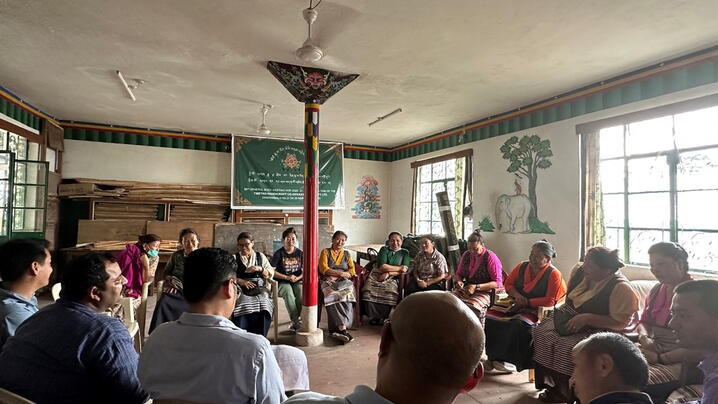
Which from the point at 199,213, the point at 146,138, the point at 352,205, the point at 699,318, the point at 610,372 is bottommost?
the point at 610,372

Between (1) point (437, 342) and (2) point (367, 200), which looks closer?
(1) point (437, 342)

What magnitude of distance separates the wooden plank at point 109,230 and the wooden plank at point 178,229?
7.2 inches

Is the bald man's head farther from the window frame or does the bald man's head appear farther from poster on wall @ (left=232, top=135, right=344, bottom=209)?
poster on wall @ (left=232, top=135, right=344, bottom=209)

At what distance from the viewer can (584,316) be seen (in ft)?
8.55

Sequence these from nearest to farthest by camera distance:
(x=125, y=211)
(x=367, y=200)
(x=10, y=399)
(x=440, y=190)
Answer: (x=10, y=399) < (x=125, y=211) < (x=440, y=190) < (x=367, y=200)

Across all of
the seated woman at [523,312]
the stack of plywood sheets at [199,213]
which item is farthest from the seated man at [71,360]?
the stack of plywood sheets at [199,213]

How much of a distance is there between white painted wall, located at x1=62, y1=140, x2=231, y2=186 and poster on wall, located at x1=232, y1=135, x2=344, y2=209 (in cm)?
62

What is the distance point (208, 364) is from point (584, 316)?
2429 millimetres

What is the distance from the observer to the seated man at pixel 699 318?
1553 mm

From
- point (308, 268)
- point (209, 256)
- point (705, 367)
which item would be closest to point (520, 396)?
point (705, 367)

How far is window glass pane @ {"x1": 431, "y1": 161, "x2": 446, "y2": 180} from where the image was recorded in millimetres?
6988

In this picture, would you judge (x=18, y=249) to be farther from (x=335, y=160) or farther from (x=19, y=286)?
(x=335, y=160)

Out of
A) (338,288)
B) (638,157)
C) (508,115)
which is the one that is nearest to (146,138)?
(338,288)

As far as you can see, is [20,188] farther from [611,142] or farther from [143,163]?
[611,142]
